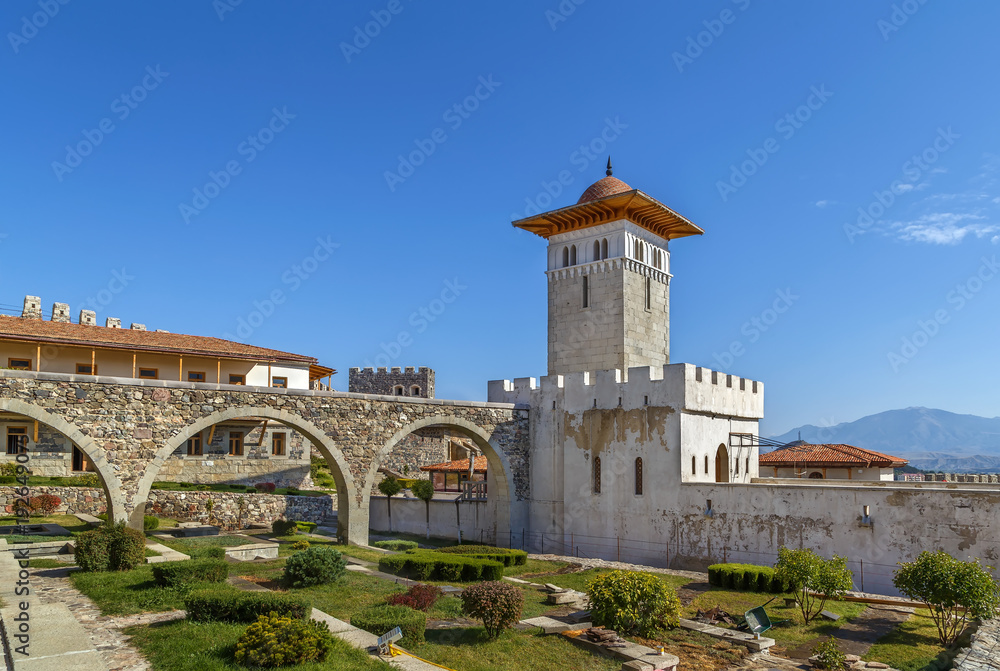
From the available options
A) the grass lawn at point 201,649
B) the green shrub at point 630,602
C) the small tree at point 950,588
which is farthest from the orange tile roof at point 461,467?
the grass lawn at point 201,649

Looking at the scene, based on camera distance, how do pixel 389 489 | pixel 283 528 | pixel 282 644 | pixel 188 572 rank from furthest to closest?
pixel 389 489 → pixel 283 528 → pixel 188 572 → pixel 282 644

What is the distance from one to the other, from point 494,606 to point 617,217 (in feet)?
69.1

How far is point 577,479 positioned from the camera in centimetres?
2688

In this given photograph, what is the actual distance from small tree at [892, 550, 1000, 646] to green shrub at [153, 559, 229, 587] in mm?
13832

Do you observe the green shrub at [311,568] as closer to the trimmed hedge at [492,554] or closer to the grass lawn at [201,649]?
the grass lawn at [201,649]

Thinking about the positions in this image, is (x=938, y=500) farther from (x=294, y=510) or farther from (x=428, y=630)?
(x=294, y=510)

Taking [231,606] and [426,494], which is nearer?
[231,606]

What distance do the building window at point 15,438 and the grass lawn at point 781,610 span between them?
3072 centimetres

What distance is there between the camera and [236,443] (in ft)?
125

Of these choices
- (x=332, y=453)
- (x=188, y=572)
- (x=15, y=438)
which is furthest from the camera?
(x=15, y=438)

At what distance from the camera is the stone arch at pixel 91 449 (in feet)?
61.5

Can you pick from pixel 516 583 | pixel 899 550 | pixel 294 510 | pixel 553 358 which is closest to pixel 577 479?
pixel 553 358

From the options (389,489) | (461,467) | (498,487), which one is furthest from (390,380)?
(498,487)

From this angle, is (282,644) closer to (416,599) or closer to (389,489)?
(416,599)
